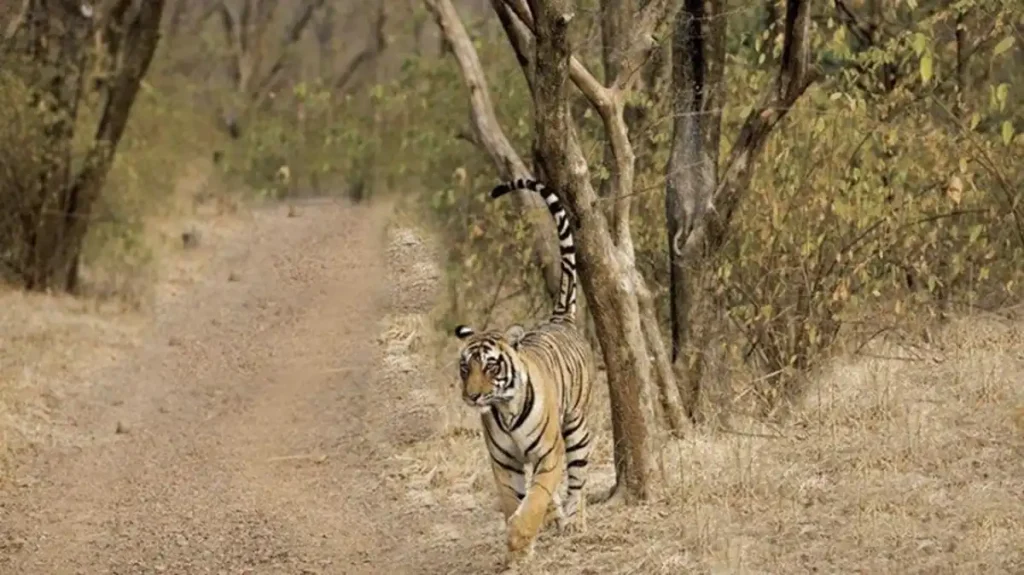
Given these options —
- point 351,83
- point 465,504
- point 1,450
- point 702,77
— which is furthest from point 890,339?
point 351,83

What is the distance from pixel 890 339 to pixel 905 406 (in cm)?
162

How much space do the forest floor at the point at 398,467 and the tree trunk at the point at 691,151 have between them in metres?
0.63

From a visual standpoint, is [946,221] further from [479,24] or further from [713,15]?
[479,24]

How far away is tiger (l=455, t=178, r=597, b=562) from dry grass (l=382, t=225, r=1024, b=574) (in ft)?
0.60

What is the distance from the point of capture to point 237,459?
1095 centimetres

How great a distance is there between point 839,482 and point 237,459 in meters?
4.38

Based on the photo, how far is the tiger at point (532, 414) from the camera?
757cm

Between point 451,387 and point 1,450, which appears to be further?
point 451,387

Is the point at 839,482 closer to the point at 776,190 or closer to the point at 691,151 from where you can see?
the point at 691,151

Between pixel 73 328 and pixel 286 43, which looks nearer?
pixel 73 328

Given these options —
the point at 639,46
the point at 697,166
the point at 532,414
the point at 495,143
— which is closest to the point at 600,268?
the point at 532,414

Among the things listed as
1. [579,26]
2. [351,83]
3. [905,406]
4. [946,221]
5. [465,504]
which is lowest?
[465,504]

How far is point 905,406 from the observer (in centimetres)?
926

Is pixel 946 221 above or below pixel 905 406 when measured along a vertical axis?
above
